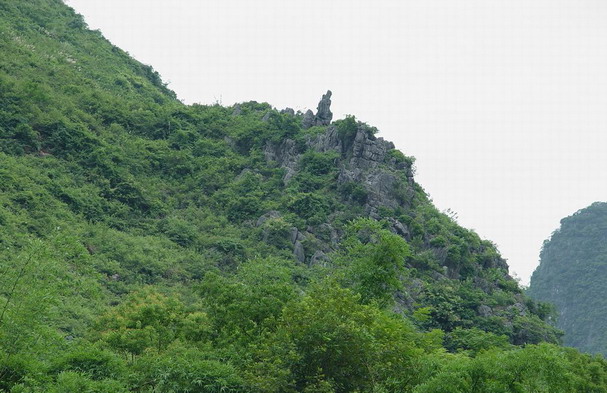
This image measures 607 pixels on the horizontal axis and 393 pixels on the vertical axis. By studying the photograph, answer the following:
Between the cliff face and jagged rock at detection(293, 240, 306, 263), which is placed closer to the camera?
the cliff face

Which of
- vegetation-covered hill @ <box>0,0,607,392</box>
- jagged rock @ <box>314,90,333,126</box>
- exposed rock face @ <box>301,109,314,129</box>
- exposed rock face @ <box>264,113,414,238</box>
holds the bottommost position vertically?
vegetation-covered hill @ <box>0,0,607,392</box>

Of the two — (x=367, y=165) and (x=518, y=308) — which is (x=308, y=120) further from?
(x=518, y=308)

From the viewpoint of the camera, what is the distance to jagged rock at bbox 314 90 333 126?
177 feet

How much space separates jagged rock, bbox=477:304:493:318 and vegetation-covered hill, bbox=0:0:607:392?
12cm

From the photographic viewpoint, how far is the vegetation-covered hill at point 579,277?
68625 mm

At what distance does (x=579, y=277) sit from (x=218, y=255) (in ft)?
181

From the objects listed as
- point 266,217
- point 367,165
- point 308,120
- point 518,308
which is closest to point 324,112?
point 308,120

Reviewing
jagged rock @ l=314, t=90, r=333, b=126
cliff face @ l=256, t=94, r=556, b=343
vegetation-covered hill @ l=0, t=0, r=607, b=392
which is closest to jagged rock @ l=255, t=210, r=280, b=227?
cliff face @ l=256, t=94, r=556, b=343

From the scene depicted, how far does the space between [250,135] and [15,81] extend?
1754cm

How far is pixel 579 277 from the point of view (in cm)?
7762

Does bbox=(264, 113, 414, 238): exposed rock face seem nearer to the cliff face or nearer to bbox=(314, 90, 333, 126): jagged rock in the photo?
the cliff face

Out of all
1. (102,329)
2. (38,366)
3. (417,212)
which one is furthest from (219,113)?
(38,366)

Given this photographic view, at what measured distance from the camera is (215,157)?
1986 inches

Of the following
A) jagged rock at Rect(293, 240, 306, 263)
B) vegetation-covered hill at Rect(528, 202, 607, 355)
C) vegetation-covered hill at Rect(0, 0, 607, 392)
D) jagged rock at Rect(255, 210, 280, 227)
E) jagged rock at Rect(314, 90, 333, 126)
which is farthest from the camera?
vegetation-covered hill at Rect(528, 202, 607, 355)
